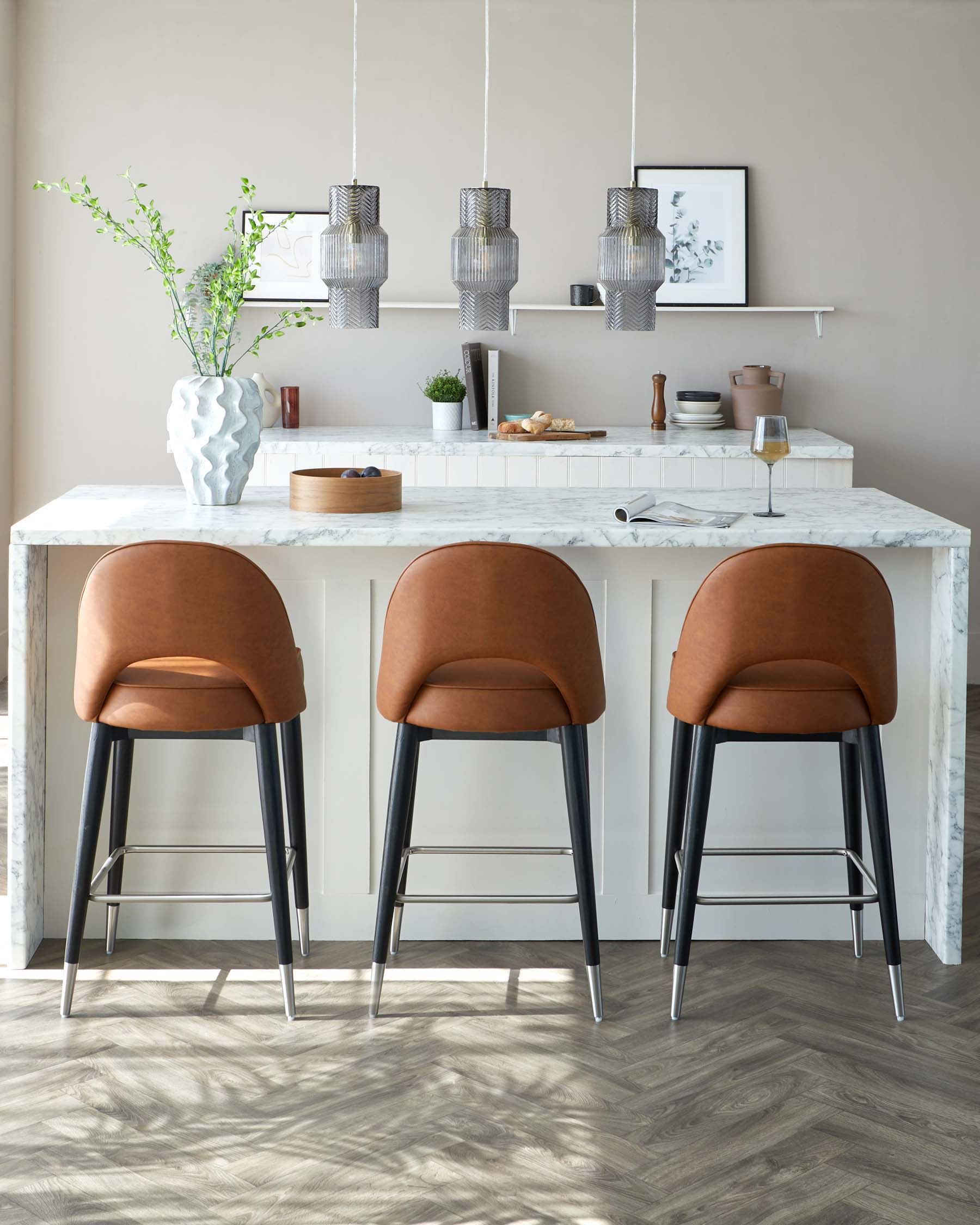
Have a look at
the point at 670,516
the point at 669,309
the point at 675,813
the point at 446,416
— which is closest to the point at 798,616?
the point at 670,516

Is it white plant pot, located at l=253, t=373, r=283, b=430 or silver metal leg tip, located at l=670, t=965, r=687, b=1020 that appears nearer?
silver metal leg tip, located at l=670, t=965, r=687, b=1020

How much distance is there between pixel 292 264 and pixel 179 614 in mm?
3306

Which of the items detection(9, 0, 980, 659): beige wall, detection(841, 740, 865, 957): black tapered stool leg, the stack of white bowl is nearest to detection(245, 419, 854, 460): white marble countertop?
the stack of white bowl

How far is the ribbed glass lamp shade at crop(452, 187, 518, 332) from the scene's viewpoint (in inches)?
114

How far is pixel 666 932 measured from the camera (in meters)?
2.83

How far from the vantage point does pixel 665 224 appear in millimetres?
5285

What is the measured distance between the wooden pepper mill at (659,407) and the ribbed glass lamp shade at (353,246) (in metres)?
2.45

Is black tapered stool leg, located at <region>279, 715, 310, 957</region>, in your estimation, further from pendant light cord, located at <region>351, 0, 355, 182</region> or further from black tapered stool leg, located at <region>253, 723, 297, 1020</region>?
pendant light cord, located at <region>351, 0, 355, 182</region>

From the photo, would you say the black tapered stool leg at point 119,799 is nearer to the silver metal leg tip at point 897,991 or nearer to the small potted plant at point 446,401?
the silver metal leg tip at point 897,991

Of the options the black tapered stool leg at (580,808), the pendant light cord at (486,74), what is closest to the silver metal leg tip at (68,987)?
the black tapered stool leg at (580,808)

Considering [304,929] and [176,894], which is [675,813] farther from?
[176,894]

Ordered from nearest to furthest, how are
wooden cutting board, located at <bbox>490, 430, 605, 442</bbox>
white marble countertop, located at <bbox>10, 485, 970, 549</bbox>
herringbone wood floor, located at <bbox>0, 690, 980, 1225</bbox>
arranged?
herringbone wood floor, located at <bbox>0, 690, 980, 1225</bbox> → white marble countertop, located at <bbox>10, 485, 970, 549</bbox> → wooden cutting board, located at <bbox>490, 430, 605, 442</bbox>

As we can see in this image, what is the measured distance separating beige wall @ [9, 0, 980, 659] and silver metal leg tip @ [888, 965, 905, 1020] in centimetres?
329

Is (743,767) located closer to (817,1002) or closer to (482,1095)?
(817,1002)
